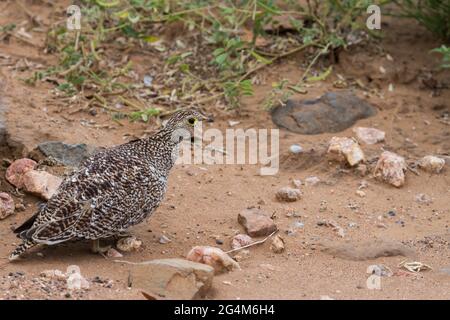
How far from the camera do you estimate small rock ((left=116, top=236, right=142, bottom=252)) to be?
20.2ft

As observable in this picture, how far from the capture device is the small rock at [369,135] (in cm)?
792

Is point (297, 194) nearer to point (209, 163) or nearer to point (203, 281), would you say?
point (209, 163)

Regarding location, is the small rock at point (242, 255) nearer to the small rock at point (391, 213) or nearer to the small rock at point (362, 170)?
the small rock at point (391, 213)

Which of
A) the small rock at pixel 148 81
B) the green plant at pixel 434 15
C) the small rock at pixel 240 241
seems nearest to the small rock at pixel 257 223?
the small rock at pixel 240 241

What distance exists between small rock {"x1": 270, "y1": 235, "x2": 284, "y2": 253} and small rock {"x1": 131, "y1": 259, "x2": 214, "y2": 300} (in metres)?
1.00

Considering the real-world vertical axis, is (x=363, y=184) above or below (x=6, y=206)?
below

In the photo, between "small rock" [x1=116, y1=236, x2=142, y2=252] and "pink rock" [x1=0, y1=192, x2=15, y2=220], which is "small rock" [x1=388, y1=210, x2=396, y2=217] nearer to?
"small rock" [x1=116, y1=236, x2=142, y2=252]

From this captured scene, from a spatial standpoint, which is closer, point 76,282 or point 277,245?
point 76,282

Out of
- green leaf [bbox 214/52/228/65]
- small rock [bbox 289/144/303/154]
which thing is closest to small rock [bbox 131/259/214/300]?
small rock [bbox 289/144/303/154]

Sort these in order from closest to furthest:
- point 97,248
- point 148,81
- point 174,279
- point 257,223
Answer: point 174,279 → point 97,248 → point 257,223 → point 148,81

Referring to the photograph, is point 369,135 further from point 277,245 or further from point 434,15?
point 277,245

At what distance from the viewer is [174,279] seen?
5.18 meters

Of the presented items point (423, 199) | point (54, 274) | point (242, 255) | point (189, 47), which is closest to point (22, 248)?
point (54, 274)

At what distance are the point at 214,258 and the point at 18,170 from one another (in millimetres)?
2032
